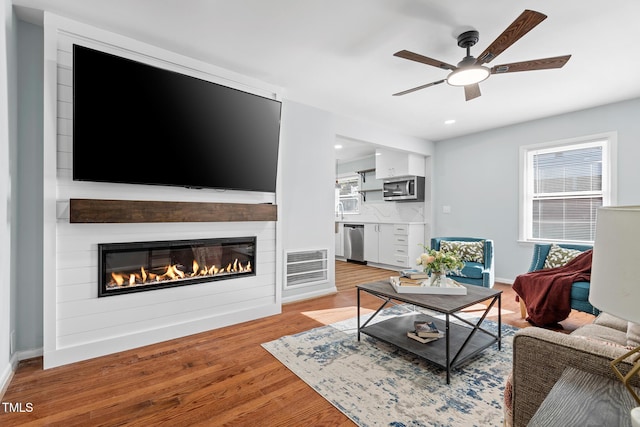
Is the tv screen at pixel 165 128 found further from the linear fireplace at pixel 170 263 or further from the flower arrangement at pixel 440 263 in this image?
the flower arrangement at pixel 440 263

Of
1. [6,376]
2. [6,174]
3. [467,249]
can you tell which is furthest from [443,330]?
[6,174]

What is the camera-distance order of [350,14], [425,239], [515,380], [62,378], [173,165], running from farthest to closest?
1. [425,239]
2. [173,165]
3. [350,14]
4. [62,378]
5. [515,380]

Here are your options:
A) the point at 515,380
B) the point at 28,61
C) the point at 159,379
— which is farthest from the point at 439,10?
the point at 159,379

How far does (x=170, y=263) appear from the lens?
2797mm

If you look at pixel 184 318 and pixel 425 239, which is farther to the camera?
pixel 425 239

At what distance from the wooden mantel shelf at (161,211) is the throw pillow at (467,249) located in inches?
99.7

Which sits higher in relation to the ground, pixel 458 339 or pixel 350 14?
pixel 350 14

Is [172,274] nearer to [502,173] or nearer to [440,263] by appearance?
[440,263]

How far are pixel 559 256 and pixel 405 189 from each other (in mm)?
2884

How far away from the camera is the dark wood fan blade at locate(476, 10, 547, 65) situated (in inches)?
69.4

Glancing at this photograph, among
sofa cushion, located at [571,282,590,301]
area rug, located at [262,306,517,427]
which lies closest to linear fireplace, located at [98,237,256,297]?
area rug, located at [262,306,517,427]

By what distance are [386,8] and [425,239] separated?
453 centimetres

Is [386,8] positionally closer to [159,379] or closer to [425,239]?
[159,379]

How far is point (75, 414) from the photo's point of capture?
1747 millimetres
